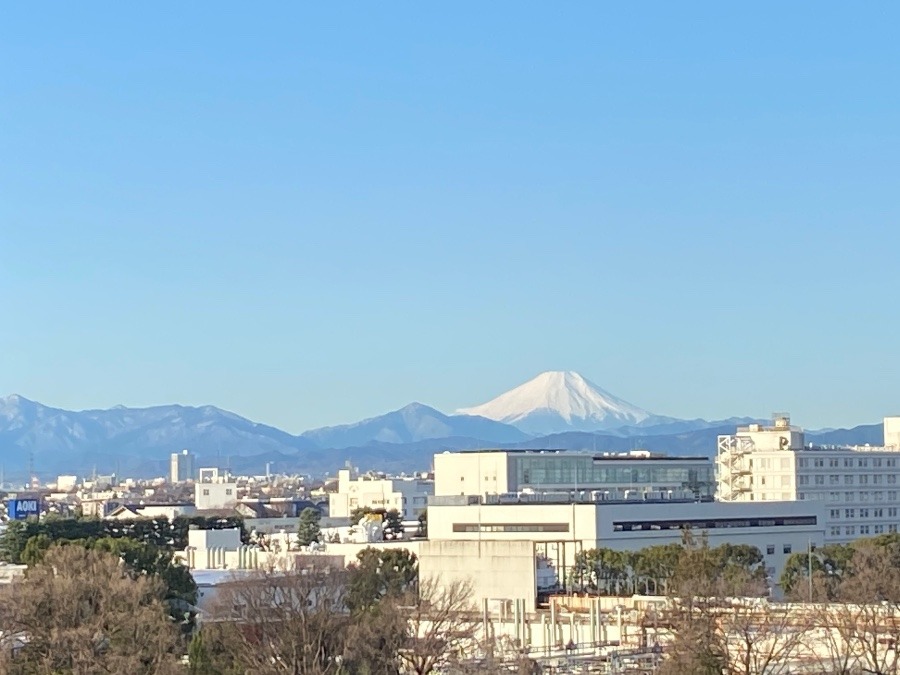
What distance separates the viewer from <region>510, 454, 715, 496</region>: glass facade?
348 feet

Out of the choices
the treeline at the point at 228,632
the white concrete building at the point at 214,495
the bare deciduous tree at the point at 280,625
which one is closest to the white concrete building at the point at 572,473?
the bare deciduous tree at the point at 280,625

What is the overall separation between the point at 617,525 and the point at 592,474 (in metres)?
28.5

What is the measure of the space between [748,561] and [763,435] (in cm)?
2964

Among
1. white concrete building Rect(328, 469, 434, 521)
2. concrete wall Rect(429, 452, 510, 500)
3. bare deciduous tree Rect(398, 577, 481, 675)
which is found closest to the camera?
bare deciduous tree Rect(398, 577, 481, 675)

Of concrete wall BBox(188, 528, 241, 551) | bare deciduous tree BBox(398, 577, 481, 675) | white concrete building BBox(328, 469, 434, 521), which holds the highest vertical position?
white concrete building BBox(328, 469, 434, 521)

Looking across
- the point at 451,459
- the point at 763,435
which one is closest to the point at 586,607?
the point at 763,435

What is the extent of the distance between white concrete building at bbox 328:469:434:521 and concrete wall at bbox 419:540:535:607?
295ft

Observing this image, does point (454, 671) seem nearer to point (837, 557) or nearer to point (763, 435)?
point (837, 557)

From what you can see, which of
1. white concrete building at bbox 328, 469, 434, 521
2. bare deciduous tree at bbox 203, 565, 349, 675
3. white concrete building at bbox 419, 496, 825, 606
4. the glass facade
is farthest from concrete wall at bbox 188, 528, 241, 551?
white concrete building at bbox 328, 469, 434, 521

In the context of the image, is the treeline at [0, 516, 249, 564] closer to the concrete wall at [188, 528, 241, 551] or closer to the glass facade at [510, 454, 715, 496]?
the concrete wall at [188, 528, 241, 551]

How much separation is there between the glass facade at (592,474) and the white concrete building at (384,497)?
44.0 m

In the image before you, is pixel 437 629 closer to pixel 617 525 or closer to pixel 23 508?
pixel 617 525

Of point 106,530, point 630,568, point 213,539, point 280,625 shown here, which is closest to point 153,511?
point 106,530

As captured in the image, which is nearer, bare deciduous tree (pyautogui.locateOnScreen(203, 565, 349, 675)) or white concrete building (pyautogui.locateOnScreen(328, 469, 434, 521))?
bare deciduous tree (pyautogui.locateOnScreen(203, 565, 349, 675))
